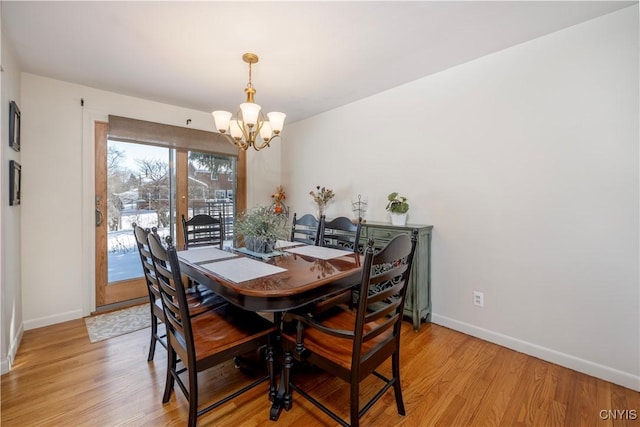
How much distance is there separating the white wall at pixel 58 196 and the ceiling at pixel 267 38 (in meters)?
0.21

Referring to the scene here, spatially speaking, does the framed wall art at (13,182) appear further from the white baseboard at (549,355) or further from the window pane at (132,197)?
the white baseboard at (549,355)

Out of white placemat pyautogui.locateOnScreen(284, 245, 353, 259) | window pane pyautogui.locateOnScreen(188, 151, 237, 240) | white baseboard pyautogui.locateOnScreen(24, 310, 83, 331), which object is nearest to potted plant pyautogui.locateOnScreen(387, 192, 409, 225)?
white placemat pyautogui.locateOnScreen(284, 245, 353, 259)

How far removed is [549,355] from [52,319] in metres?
4.27

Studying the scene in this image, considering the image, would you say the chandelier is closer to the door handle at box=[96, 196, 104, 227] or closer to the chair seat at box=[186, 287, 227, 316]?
the chair seat at box=[186, 287, 227, 316]

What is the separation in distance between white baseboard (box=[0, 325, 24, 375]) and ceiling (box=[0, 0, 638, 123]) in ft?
7.38

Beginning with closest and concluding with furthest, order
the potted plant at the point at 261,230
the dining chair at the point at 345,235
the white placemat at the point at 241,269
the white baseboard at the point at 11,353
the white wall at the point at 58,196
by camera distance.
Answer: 1. the white placemat at the point at 241,269
2. the white baseboard at the point at 11,353
3. the potted plant at the point at 261,230
4. the dining chair at the point at 345,235
5. the white wall at the point at 58,196

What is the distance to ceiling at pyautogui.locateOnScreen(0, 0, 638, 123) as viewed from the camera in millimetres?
1743

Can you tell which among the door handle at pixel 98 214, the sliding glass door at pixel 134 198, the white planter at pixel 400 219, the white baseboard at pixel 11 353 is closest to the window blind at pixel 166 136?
the sliding glass door at pixel 134 198

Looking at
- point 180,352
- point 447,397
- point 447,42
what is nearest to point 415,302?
point 447,397

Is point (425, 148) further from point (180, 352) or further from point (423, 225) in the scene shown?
point (180, 352)

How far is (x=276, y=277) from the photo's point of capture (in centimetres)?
151

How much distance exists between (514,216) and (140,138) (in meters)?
3.75

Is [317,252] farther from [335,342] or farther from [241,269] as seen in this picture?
[335,342]

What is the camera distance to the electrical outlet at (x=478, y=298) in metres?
2.40
